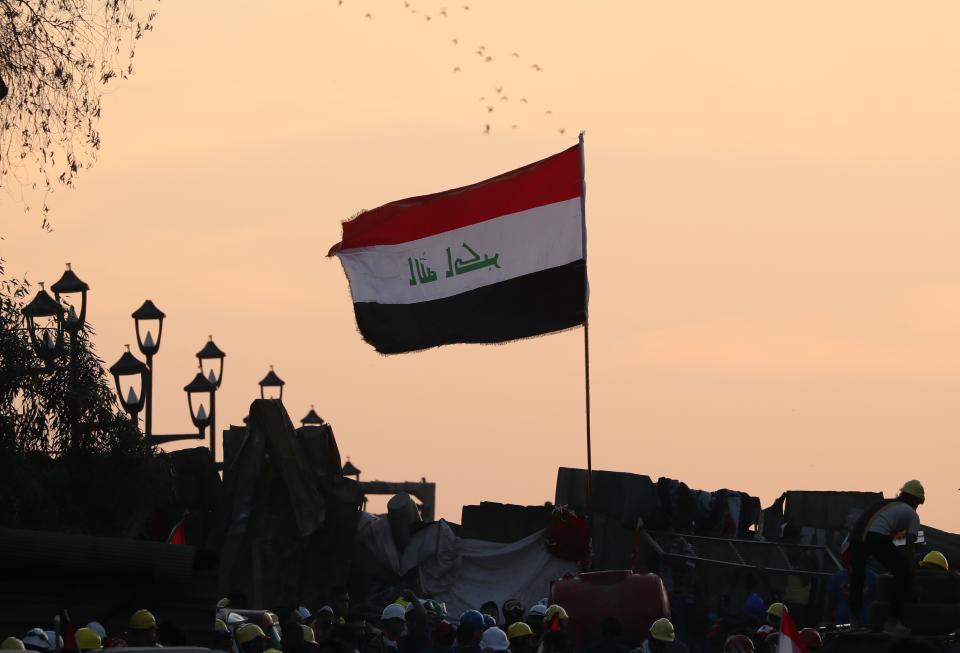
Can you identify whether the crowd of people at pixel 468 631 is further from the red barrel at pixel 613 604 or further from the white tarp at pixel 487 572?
the white tarp at pixel 487 572

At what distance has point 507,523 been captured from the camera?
1053 inches

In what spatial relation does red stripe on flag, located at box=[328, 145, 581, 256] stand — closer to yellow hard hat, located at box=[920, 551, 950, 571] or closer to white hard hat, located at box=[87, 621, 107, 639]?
yellow hard hat, located at box=[920, 551, 950, 571]

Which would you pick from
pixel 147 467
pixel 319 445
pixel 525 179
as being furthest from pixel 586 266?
pixel 147 467

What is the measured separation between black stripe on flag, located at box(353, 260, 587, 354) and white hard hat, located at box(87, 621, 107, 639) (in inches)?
438

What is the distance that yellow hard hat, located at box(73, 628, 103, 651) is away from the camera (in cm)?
1272

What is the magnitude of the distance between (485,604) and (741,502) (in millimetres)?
4101

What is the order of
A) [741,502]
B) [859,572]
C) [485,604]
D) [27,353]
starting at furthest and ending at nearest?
[741,502], [485,604], [27,353], [859,572]

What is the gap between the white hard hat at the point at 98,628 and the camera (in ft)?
43.3

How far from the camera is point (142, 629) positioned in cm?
1274

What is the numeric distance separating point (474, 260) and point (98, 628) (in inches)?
471

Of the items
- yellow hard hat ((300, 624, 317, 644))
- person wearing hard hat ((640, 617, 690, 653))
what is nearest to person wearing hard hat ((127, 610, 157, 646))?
yellow hard hat ((300, 624, 317, 644))

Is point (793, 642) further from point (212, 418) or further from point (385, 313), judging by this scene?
point (212, 418)

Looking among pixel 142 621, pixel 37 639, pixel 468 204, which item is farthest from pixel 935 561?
pixel 468 204

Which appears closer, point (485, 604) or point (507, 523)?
point (485, 604)
